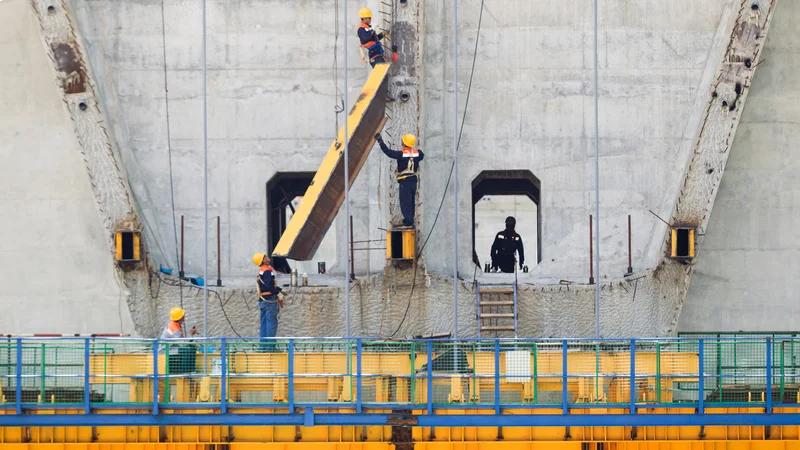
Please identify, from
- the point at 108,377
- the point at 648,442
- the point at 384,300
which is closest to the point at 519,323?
the point at 384,300

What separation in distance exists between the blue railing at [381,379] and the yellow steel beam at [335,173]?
2.59 metres

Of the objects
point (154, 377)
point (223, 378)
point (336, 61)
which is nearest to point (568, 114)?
point (336, 61)

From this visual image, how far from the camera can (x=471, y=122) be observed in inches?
941

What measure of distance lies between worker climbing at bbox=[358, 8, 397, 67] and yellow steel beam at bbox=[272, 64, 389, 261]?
0.19 m

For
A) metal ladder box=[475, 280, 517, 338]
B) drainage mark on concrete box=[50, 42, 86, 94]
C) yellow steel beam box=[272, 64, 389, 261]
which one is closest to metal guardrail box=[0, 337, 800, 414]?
yellow steel beam box=[272, 64, 389, 261]

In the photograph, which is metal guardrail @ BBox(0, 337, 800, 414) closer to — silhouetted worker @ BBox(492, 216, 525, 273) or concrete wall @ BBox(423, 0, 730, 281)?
concrete wall @ BBox(423, 0, 730, 281)

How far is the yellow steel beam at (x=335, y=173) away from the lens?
21.7m

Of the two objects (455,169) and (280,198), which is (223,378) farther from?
(280,198)

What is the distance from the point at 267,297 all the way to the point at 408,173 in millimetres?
3390

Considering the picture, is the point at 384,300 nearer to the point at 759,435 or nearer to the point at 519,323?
the point at 519,323

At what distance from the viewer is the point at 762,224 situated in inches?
955

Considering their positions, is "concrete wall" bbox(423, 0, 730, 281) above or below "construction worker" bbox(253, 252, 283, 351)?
above

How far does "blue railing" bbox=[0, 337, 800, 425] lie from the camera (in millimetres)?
18281

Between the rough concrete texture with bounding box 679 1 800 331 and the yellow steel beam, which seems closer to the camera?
the yellow steel beam
